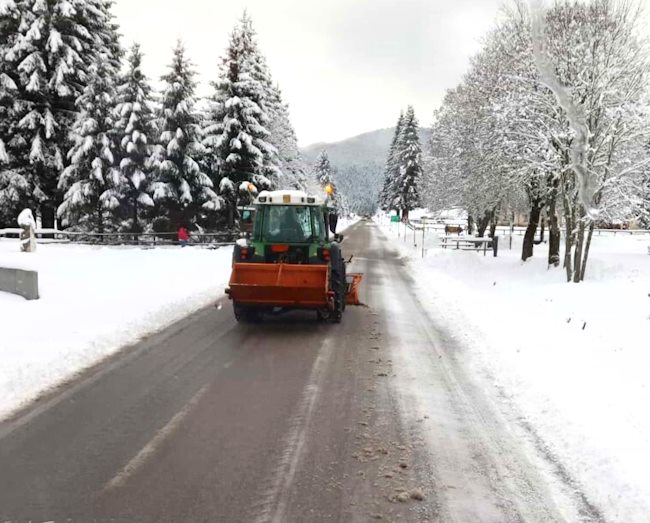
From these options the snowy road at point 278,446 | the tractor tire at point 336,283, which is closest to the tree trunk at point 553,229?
the tractor tire at point 336,283

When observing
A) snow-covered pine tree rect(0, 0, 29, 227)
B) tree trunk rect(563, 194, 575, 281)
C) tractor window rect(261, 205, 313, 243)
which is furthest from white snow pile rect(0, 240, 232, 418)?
tree trunk rect(563, 194, 575, 281)

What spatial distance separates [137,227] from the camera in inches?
1186

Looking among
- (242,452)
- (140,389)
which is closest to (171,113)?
(140,389)

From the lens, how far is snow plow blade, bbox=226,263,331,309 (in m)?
8.68

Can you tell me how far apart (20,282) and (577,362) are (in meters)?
11.4

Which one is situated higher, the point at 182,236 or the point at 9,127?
the point at 9,127

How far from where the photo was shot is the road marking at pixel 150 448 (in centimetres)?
380

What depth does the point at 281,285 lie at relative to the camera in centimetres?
866

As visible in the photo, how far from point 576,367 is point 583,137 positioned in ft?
30.3

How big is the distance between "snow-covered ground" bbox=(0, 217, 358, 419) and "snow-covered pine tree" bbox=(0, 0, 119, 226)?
10017mm

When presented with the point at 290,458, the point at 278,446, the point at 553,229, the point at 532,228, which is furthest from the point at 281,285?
the point at 532,228

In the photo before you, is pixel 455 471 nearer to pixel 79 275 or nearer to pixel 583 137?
pixel 583 137

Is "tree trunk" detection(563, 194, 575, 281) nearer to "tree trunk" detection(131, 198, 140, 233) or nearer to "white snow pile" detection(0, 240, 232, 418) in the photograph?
"white snow pile" detection(0, 240, 232, 418)

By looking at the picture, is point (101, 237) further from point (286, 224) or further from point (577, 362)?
point (577, 362)
